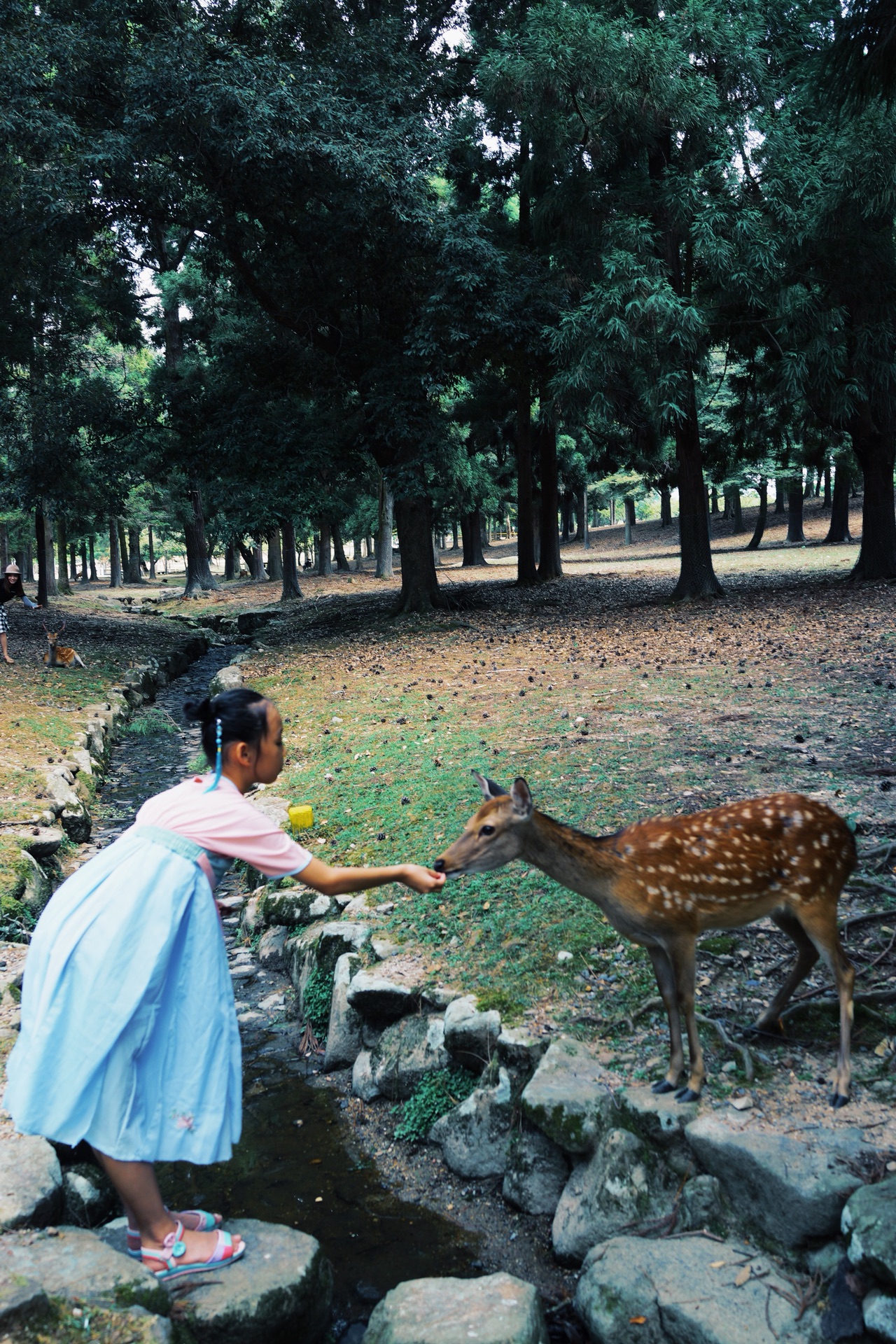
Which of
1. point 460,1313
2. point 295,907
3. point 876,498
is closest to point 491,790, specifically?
point 460,1313

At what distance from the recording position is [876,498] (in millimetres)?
20688

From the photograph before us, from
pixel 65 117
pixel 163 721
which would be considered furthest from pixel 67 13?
pixel 163 721

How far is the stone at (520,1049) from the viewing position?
4602 mm

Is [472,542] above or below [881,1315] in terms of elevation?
above

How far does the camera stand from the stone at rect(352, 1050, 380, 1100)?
5223mm

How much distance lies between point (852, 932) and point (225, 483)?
16.7m

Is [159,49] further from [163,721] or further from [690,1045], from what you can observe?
[690,1045]

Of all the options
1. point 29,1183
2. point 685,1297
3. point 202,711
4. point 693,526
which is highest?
point 693,526

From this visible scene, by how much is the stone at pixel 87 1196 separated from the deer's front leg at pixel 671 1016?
2.44 metres

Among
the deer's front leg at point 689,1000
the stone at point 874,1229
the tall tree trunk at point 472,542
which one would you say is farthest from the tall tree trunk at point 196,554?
the stone at point 874,1229

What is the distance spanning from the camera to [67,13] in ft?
60.6

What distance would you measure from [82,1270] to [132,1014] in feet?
2.67

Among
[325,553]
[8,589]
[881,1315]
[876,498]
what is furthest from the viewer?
[325,553]

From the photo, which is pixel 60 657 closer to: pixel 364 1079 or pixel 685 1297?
pixel 364 1079
